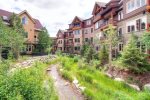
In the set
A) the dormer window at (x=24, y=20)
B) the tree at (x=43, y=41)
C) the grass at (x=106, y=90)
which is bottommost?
the grass at (x=106, y=90)

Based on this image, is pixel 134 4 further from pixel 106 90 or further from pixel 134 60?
pixel 106 90

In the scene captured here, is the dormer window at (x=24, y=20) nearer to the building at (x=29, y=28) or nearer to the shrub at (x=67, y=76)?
the building at (x=29, y=28)

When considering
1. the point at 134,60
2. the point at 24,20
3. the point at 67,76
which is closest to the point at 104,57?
the point at 134,60

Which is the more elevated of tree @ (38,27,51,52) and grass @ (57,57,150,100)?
tree @ (38,27,51,52)

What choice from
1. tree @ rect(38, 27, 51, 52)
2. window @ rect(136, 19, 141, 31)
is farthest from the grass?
tree @ rect(38, 27, 51, 52)

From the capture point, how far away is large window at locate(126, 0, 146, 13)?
26297 mm

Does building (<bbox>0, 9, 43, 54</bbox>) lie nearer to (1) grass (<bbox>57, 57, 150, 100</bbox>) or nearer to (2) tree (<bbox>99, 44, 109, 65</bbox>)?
(2) tree (<bbox>99, 44, 109, 65</bbox>)

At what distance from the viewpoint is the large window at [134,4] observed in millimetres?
26297

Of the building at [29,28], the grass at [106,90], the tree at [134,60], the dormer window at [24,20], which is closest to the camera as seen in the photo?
the grass at [106,90]

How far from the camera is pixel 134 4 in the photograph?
2781cm

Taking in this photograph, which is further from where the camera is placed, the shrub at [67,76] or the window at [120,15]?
the window at [120,15]

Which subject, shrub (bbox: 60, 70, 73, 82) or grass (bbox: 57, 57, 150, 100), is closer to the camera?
grass (bbox: 57, 57, 150, 100)

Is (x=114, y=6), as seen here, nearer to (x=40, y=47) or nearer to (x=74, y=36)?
(x=40, y=47)

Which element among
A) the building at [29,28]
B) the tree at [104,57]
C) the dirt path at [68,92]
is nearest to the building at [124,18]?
the tree at [104,57]
